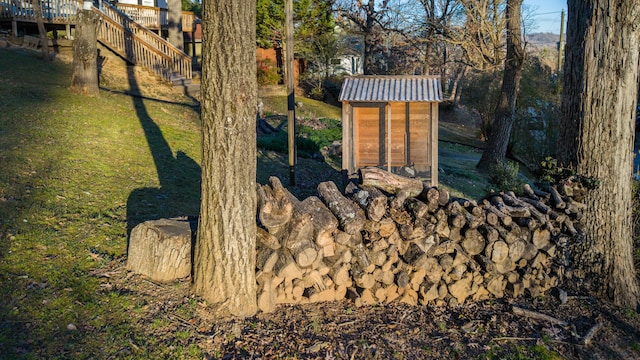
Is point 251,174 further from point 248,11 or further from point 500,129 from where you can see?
point 500,129

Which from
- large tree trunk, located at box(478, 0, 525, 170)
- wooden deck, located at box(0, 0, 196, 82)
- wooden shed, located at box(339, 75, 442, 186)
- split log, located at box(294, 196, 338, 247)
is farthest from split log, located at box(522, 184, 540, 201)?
wooden deck, located at box(0, 0, 196, 82)

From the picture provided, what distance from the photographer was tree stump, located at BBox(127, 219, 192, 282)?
17.8 ft

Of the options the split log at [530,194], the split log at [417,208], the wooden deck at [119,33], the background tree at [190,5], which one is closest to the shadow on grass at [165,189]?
the split log at [417,208]

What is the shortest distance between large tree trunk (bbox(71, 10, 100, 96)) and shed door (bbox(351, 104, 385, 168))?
295 inches

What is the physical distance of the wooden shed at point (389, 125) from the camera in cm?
1081

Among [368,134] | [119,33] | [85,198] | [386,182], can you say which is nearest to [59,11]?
[119,33]

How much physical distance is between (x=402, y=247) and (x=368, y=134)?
617cm

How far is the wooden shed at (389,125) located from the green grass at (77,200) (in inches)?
132

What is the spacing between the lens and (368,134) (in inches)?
455

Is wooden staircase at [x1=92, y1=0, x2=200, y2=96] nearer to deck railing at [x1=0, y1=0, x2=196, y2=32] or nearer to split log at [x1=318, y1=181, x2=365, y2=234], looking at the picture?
deck railing at [x1=0, y1=0, x2=196, y2=32]

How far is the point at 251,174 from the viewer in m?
4.98

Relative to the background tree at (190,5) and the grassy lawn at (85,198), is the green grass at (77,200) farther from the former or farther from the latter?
the background tree at (190,5)

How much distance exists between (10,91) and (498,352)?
13.2m

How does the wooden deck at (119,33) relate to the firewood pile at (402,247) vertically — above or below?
above
